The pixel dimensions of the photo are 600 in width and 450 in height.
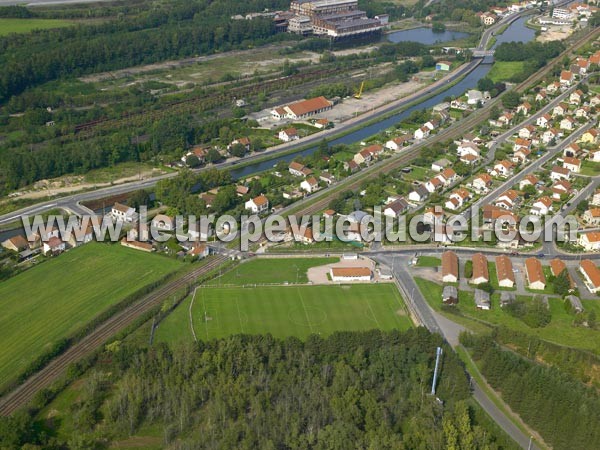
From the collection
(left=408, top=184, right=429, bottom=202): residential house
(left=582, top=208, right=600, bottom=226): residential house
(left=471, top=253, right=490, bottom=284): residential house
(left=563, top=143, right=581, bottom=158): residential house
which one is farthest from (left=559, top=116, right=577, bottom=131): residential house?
(left=471, top=253, right=490, bottom=284): residential house

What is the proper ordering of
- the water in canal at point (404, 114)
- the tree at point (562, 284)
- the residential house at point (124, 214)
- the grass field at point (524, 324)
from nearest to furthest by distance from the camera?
the grass field at point (524, 324)
the tree at point (562, 284)
the residential house at point (124, 214)
the water in canal at point (404, 114)

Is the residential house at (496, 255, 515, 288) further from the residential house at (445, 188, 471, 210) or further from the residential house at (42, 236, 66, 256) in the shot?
the residential house at (42, 236, 66, 256)

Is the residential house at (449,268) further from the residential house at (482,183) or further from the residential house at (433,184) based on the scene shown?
the residential house at (482,183)

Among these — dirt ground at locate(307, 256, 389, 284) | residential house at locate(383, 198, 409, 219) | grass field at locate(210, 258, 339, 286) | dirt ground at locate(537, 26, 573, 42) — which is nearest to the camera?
grass field at locate(210, 258, 339, 286)

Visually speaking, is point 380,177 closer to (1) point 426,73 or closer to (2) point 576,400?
(2) point 576,400

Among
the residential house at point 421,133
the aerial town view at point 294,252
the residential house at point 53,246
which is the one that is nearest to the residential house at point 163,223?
the aerial town view at point 294,252

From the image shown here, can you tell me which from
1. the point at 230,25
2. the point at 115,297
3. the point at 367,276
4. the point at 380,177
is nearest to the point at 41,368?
the point at 115,297
